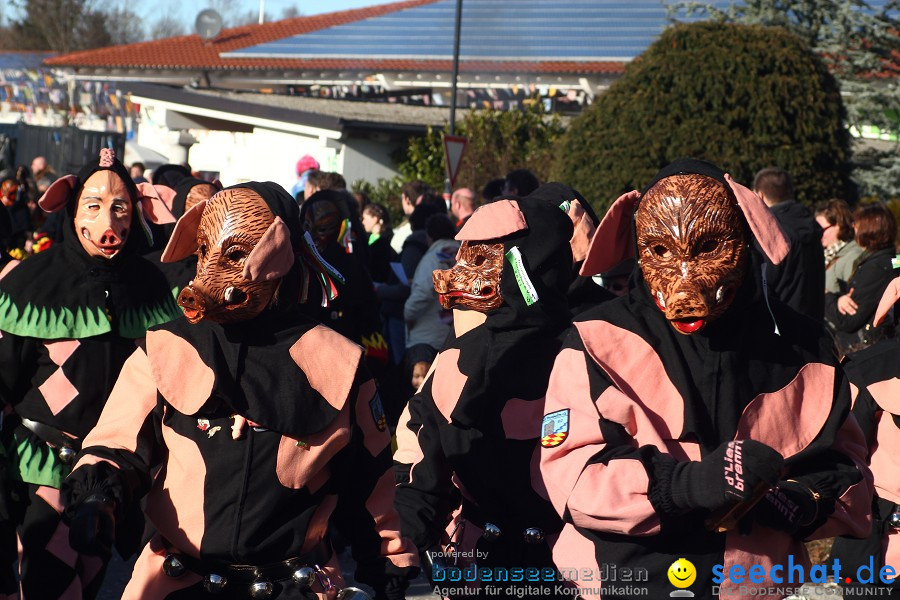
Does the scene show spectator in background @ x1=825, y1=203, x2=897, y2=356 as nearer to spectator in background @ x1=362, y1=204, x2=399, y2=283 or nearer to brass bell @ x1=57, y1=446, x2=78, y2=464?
spectator in background @ x1=362, y1=204, x2=399, y2=283

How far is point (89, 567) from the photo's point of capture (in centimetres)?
507

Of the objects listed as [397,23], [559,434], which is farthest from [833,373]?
[397,23]

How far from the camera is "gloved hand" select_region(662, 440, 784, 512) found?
2.62m

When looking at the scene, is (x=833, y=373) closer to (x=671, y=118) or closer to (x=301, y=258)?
(x=301, y=258)

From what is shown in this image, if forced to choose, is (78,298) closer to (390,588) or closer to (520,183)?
(390,588)

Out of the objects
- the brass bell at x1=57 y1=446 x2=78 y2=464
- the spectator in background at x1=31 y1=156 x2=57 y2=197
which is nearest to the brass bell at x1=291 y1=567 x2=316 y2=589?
the brass bell at x1=57 y1=446 x2=78 y2=464

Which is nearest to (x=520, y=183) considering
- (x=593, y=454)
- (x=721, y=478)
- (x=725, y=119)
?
(x=593, y=454)

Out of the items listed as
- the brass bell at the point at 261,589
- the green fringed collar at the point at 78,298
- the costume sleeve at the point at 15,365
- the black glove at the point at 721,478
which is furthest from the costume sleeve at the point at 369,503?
the costume sleeve at the point at 15,365

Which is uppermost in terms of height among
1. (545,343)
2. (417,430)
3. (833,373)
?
(833,373)

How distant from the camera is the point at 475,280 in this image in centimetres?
448

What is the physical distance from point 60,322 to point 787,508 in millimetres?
3184

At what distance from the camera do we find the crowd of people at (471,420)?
9.72 feet

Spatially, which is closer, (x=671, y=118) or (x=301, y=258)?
(x=301, y=258)

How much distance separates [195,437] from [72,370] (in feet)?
5.83
